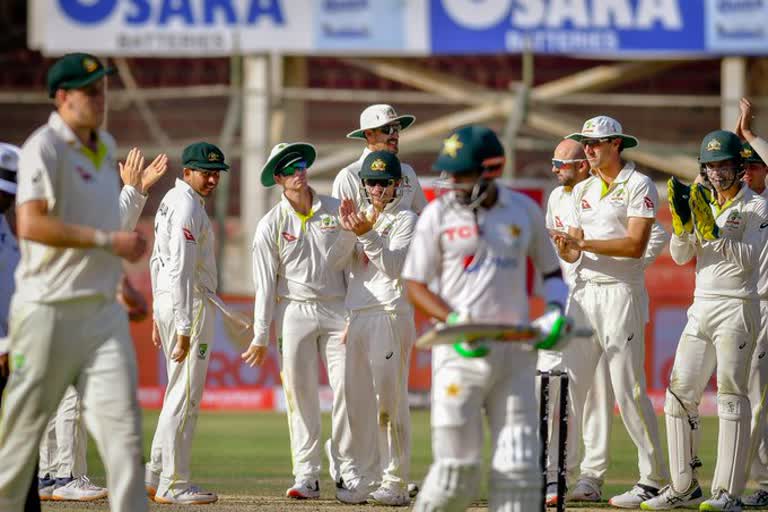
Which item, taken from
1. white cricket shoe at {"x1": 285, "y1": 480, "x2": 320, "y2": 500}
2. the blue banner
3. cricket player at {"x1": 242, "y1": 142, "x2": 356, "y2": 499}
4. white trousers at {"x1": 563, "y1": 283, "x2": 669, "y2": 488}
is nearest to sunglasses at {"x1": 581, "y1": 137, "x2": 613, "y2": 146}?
white trousers at {"x1": 563, "y1": 283, "x2": 669, "y2": 488}

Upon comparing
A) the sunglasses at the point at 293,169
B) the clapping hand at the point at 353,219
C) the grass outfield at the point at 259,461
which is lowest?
the grass outfield at the point at 259,461

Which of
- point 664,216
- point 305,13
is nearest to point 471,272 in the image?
point 664,216

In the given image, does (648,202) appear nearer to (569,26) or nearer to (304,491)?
(304,491)

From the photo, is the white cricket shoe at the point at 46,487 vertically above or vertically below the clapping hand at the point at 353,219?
below

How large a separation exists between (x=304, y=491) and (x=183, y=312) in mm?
1533

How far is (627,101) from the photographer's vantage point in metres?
20.6

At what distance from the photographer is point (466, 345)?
6.69 m

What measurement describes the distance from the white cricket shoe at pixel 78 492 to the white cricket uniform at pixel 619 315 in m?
3.24

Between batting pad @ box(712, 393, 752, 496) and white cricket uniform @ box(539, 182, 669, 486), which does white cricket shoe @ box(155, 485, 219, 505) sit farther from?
batting pad @ box(712, 393, 752, 496)

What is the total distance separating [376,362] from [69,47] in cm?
1470

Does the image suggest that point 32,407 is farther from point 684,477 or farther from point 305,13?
point 305,13

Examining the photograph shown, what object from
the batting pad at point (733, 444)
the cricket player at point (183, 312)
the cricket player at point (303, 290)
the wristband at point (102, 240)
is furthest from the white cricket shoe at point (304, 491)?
the wristband at point (102, 240)

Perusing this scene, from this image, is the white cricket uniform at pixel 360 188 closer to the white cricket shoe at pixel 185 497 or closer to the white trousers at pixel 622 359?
the white trousers at pixel 622 359

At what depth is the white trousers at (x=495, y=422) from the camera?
665cm
